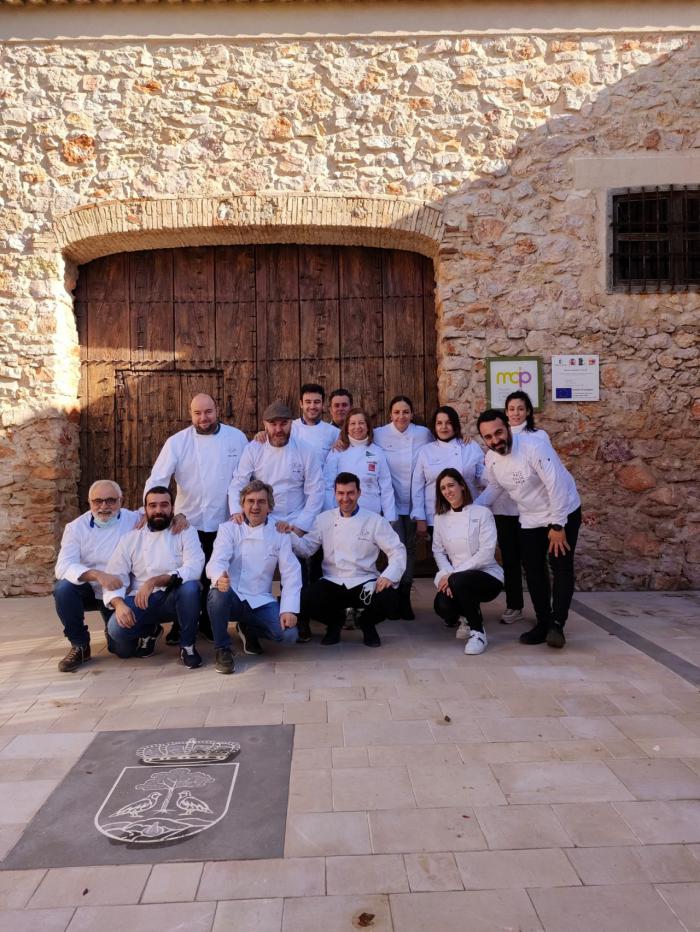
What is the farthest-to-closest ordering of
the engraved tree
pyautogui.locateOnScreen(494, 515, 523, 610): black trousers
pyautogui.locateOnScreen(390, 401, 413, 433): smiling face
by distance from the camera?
pyautogui.locateOnScreen(390, 401, 413, 433): smiling face, pyautogui.locateOnScreen(494, 515, 523, 610): black trousers, the engraved tree

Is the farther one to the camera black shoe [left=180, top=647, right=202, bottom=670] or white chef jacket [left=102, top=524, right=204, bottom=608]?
white chef jacket [left=102, top=524, right=204, bottom=608]

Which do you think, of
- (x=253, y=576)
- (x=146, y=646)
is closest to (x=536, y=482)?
(x=253, y=576)

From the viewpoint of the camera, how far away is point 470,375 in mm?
5844

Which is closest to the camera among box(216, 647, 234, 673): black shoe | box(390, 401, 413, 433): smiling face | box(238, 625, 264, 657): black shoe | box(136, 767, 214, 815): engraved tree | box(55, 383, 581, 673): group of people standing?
box(136, 767, 214, 815): engraved tree

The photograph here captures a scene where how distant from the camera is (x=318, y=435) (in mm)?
4910

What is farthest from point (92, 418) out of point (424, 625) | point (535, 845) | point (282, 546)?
point (535, 845)

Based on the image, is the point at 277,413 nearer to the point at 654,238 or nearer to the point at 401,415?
the point at 401,415

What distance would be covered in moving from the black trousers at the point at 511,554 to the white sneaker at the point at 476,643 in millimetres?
640

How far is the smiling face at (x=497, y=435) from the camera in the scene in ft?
13.6

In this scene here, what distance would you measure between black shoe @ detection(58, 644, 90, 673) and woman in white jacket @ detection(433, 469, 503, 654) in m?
2.03

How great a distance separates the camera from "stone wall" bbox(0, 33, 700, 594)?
5793mm

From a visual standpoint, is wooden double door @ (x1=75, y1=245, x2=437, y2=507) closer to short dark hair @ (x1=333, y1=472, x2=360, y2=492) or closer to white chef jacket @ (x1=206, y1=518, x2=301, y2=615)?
short dark hair @ (x1=333, y1=472, x2=360, y2=492)

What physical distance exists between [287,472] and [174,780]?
2329mm

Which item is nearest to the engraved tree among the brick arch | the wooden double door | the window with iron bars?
the wooden double door
